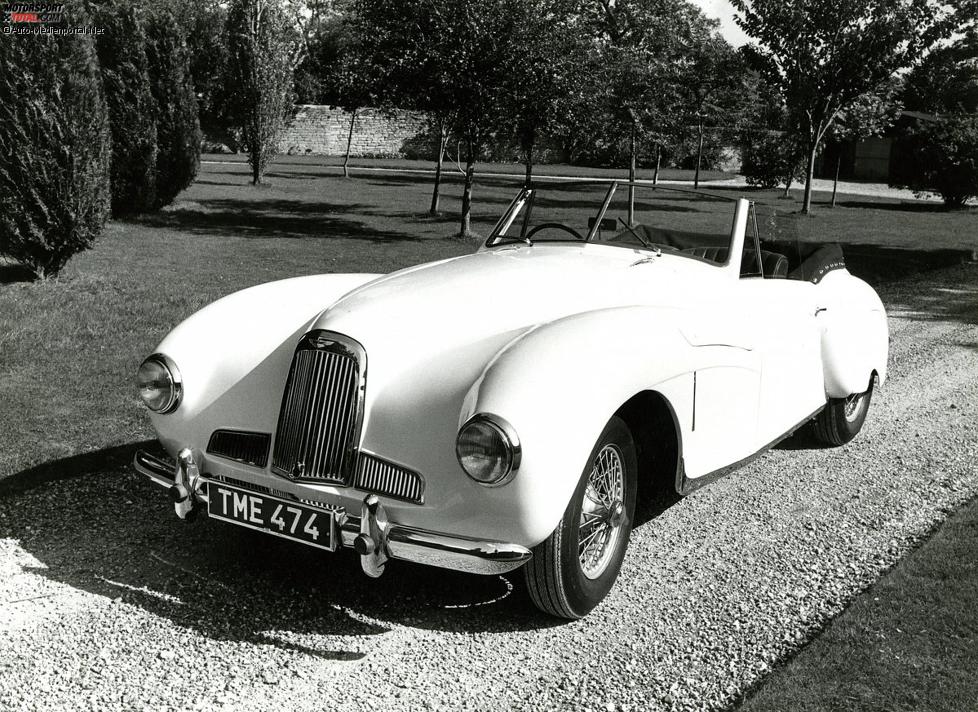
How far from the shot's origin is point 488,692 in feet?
10.6

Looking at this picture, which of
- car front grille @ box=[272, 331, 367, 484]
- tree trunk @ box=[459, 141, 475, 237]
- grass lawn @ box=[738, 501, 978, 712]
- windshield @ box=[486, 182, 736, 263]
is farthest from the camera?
tree trunk @ box=[459, 141, 475, 237]

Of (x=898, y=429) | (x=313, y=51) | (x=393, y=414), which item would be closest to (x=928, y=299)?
(x=898, y=429)

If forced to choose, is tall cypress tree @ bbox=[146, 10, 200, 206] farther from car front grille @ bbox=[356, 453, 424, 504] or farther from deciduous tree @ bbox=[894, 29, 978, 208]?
car front grille @ bbox=[356, 453, 424, 504]

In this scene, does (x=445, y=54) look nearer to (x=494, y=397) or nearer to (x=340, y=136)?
(x=494, y=397)

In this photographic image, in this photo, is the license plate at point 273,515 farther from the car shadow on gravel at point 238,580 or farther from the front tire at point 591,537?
the front tire at point 591,537

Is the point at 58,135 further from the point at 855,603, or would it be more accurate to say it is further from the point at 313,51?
the point at 313,51

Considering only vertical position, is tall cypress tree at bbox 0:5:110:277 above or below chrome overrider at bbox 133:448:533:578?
above

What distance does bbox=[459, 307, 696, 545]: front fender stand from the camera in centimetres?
327

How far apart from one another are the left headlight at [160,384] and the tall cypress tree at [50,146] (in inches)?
266

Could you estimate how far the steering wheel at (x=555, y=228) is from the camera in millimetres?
5227

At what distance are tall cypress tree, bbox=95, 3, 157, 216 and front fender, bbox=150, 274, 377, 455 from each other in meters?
13.5

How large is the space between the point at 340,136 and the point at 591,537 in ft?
149

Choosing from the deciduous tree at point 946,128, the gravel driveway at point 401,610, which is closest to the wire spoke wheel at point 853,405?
the gravel driveway at point 401,610

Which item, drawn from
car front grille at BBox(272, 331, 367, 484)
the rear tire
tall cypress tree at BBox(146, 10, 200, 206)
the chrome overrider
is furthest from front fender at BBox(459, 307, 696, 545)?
tall cypress tree at BBox(146, 10, 200, 206)
